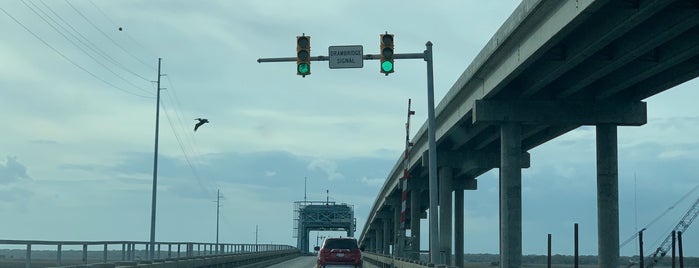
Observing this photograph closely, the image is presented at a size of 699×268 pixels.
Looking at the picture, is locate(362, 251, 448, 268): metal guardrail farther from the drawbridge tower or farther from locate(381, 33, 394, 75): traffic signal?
the drawbridge tower

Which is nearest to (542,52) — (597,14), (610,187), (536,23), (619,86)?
(536,23)

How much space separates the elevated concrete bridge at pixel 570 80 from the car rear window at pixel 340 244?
2.26 meters

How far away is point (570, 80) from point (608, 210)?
17.6ft

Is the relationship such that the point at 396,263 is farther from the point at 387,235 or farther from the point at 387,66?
the point at 387,235

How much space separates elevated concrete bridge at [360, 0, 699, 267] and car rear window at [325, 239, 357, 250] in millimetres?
2259

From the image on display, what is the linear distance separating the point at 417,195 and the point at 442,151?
2024 centimetres

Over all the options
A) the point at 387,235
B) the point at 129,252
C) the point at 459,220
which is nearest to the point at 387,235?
the point at 387,235

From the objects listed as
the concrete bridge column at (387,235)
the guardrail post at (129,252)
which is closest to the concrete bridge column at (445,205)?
the guardrail post at (129,252)

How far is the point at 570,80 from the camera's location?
3562 cm

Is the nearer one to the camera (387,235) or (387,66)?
(387,66)

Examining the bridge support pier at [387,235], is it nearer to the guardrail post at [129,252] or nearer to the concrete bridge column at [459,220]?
the concrete bridge column at [459,220]

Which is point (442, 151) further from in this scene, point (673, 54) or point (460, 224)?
point (673, 54)

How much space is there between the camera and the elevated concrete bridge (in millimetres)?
26188

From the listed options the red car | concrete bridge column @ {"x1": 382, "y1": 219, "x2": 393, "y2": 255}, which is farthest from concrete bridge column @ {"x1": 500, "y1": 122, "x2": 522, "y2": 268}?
concrete bridge column @ {"x1": 382, "y1": 219, "x2": 393, "y2": 255}
